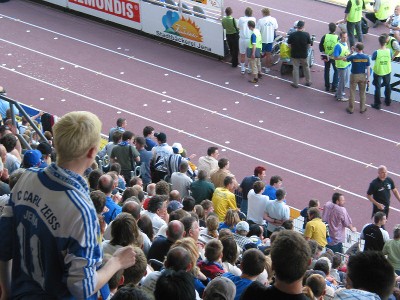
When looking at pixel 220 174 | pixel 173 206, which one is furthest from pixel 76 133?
pixel 220 174

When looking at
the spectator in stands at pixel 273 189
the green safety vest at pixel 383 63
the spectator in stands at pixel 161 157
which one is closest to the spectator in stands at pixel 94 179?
the spectator in stands at pixel 161 157

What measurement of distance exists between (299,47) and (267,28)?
1294 millimetres

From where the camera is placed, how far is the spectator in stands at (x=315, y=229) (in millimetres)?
12188

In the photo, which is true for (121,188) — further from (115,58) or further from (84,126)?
(115,58)

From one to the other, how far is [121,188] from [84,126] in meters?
8.63

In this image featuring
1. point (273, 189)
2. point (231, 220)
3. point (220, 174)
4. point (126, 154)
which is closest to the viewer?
point (231, 220)

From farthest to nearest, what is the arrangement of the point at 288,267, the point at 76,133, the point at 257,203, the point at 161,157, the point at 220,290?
the point at 161,157 → the point at 257,203 → the point at 220,290 → the point at 288,267 → the point at 76,133

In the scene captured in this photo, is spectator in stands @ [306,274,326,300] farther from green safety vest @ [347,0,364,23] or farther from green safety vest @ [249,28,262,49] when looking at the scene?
green safety vest @ [347,0,364,23]

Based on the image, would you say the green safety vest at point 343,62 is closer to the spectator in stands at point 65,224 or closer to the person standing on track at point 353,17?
the person standing on track at point 353,17

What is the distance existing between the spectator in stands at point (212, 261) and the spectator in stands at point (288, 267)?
3.23 metres

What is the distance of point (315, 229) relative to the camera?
479 inches

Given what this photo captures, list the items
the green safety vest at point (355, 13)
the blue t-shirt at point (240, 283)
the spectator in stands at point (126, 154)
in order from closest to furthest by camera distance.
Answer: the blue t-shirt at point (240, 283)
the spectator in stands at point (126, 154)
the green safety vest at point (355, 13)

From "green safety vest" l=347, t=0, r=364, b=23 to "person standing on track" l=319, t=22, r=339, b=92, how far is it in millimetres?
2410

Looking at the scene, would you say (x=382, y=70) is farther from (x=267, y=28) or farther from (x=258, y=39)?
(x=267, y=28)
